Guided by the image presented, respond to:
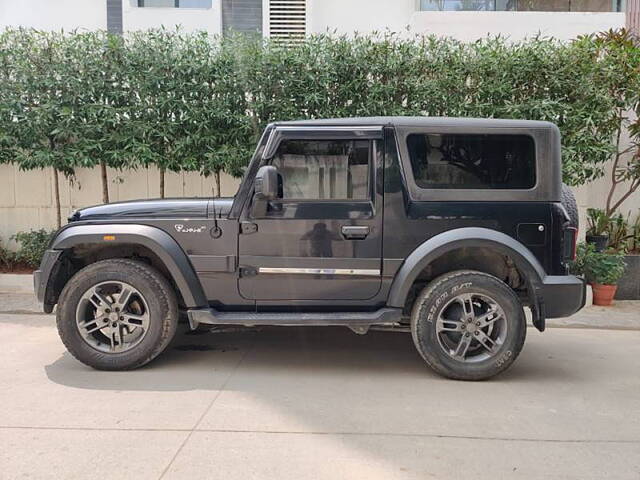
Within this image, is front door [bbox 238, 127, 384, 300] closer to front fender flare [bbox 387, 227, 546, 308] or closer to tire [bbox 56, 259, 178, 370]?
front fender flare [bbox 387, 227, 546, 308]

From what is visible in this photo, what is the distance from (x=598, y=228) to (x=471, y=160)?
478 centimetres

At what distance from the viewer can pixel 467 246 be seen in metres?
4.47

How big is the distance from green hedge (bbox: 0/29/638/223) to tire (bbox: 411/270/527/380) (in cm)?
364

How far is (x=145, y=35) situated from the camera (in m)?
7.78

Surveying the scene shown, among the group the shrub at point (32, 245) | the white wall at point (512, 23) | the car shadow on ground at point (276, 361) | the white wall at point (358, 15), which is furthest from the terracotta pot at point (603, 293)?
the shrub at point (32, 245)

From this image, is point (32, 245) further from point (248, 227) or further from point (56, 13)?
point (56, 13)

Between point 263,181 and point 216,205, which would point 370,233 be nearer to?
point 263,181

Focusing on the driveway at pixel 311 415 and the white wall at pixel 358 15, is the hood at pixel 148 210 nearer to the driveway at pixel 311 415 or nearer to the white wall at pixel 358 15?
the driveway at pixel 311 415

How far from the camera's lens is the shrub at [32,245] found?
831 cm

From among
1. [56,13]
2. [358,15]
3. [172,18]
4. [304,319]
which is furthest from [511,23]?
[56,13]

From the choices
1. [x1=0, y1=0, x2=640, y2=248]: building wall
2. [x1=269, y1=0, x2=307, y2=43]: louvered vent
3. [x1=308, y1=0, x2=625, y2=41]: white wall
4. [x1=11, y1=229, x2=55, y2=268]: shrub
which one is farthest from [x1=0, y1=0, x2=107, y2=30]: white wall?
[x1=308, y1=0, x2=625, y2=41]: white wall

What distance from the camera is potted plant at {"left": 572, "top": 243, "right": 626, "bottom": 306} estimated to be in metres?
7.60

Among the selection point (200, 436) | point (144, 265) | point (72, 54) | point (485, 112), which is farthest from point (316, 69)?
point (200, 436)

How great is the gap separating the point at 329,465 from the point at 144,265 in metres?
2.46
